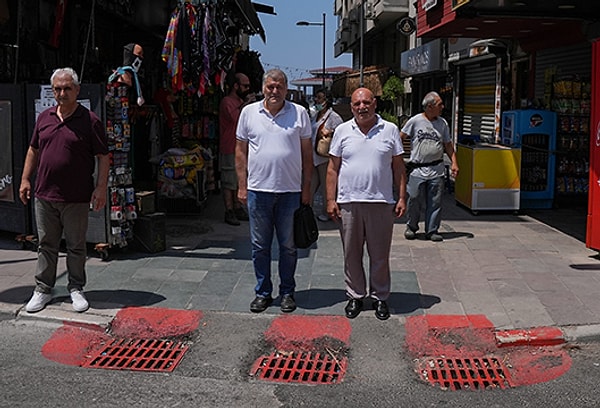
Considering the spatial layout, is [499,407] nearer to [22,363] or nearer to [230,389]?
[230,389]

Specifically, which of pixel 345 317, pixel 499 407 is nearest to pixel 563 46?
pixel 345 317

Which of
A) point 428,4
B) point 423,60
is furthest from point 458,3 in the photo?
point 423,60

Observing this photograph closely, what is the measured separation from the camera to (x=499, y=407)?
439cm

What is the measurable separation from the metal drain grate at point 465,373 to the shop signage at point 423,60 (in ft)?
50.4

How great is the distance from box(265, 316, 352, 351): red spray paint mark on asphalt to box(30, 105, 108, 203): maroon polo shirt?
1.90m

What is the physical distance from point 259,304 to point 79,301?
1.49 metres

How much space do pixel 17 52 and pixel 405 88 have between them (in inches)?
756

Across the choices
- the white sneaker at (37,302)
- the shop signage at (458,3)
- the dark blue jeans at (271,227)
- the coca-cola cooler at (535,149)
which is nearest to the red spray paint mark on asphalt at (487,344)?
the dark blue jeans at (271,227)

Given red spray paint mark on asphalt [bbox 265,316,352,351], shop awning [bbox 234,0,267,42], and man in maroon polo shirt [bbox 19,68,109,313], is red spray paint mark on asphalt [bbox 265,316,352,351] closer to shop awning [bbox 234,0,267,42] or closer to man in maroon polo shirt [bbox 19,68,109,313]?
man in maroon polo shirt [bbox 19,68,109,313]

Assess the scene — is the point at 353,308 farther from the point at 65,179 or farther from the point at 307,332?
the point at 65,179

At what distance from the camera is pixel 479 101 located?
17.1 metres

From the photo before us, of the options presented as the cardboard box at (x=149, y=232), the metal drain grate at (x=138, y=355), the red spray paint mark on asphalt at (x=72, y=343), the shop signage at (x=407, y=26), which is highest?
the shop signage at (x=407, y=26)

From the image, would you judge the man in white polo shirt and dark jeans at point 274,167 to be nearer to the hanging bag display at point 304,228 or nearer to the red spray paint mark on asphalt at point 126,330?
the hanging bag display at point 304,228

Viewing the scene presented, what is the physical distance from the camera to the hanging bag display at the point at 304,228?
5.89 m
